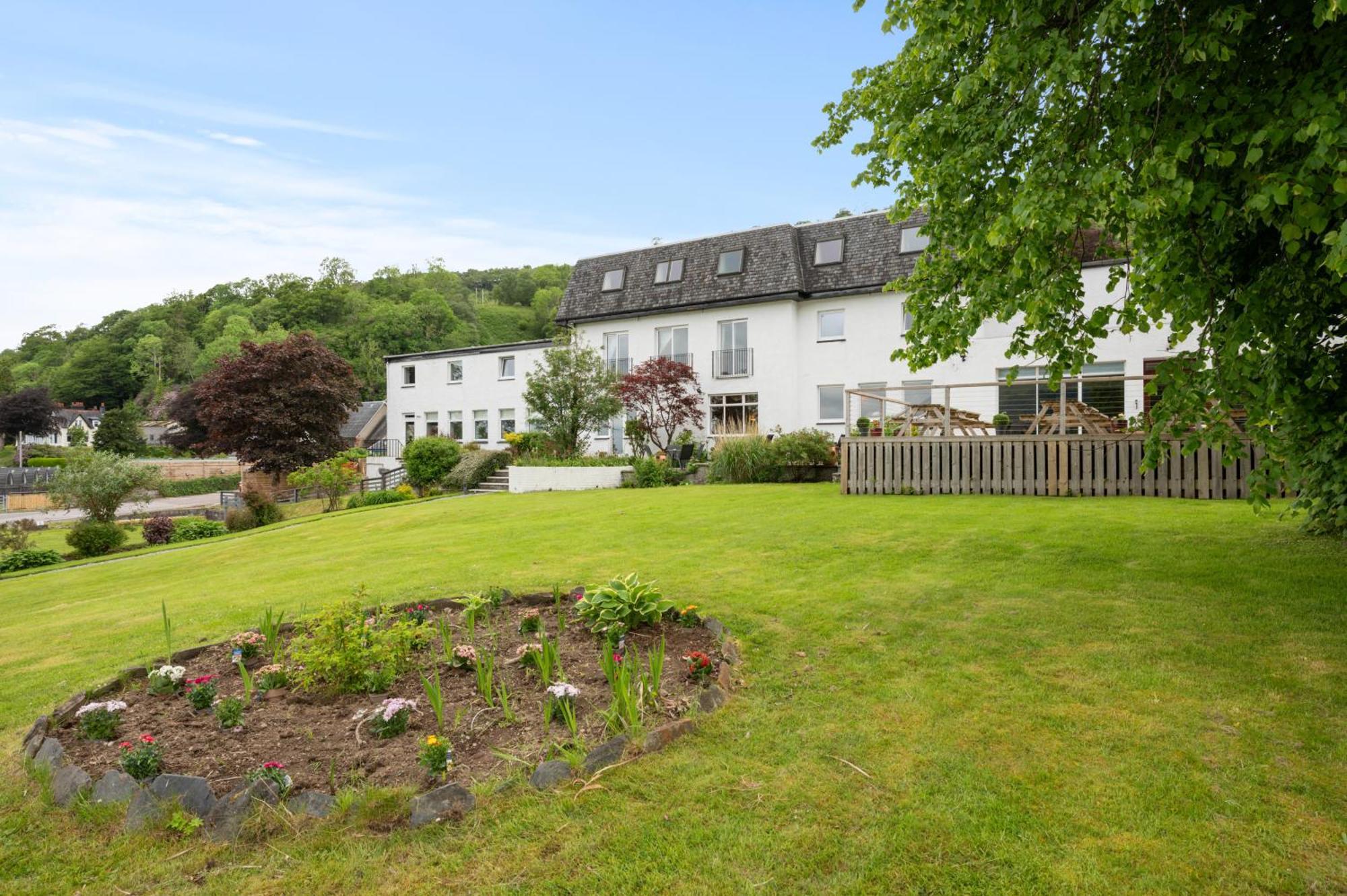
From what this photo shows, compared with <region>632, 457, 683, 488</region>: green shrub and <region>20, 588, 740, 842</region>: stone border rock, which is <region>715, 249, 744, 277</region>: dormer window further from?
<region>20, 588, 740, 842</region>: stone border rock

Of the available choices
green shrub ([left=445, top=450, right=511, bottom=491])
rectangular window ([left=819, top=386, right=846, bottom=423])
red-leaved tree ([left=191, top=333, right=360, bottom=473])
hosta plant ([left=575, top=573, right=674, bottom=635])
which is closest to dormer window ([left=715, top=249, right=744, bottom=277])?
rectangular window ([left=819, top=386, right=846, bottom=423])

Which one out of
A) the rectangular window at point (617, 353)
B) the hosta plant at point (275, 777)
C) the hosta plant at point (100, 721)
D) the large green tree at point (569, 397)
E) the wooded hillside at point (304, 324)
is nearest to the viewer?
the hosta plant at point (275, 777)

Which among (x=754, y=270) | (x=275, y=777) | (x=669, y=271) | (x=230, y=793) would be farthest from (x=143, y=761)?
(x=669, y=271)

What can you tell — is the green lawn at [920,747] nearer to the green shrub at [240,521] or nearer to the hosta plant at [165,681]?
the hosta plant at [165,681]

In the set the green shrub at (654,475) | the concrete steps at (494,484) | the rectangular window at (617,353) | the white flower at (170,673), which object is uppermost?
the rectangular window at (617,353)

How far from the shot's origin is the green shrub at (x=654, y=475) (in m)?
20.2

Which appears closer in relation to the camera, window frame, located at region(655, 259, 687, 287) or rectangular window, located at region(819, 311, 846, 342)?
rectangular window, located at region(819, 311, 846, 342)

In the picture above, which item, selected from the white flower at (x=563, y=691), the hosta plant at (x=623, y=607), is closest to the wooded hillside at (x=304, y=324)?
the hosta plant at (x=623, y=607)

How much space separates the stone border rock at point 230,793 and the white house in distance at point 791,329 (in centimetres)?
1926

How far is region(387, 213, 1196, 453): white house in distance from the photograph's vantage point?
2227cm

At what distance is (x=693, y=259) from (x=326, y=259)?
76222mm

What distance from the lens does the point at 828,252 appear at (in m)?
26.1

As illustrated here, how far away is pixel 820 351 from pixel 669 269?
287 inches

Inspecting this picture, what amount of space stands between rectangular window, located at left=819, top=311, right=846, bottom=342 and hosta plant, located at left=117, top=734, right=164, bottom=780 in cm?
2434
